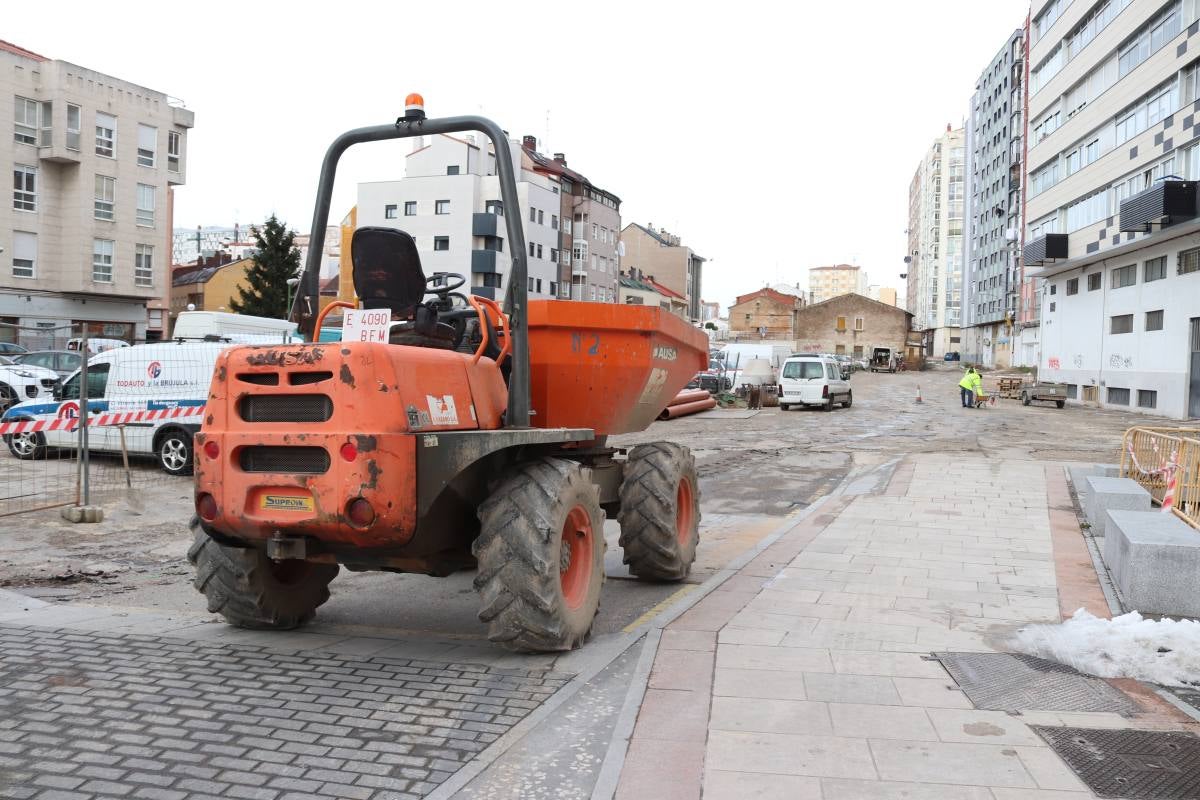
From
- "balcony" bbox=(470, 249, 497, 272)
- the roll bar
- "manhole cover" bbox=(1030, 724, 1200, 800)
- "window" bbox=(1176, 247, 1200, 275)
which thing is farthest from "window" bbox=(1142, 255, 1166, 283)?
"balcony" bbox=(470, 249, 497, 272)

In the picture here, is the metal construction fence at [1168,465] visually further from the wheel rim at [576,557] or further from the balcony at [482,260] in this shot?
the balcony at [482,260]

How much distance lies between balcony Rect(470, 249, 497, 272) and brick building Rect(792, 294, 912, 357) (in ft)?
162

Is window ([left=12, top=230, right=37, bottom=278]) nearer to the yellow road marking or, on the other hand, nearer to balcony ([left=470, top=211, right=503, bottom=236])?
balcony ([left=470, top=211, right=503, bottom=236])

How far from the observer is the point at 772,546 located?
31.2 ft

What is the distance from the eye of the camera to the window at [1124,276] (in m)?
37.0

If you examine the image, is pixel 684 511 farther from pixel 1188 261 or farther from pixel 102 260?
pixel 102 260

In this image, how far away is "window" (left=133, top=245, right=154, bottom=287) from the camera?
156 ft

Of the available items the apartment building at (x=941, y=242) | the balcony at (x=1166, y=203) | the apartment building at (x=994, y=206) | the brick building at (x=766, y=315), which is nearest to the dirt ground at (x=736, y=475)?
the balcony at (x=1166, y=203)

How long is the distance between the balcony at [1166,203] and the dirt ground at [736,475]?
6741 millimetres

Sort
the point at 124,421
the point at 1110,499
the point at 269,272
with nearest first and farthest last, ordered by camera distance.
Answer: the point at 1110,499 → the point at 124,421 → the point at 269,272

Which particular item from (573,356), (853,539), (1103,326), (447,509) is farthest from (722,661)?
(1103,326)

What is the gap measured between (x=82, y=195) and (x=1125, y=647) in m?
48.7

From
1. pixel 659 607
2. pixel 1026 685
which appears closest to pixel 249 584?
pixel 659 607

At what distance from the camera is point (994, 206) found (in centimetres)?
8838
